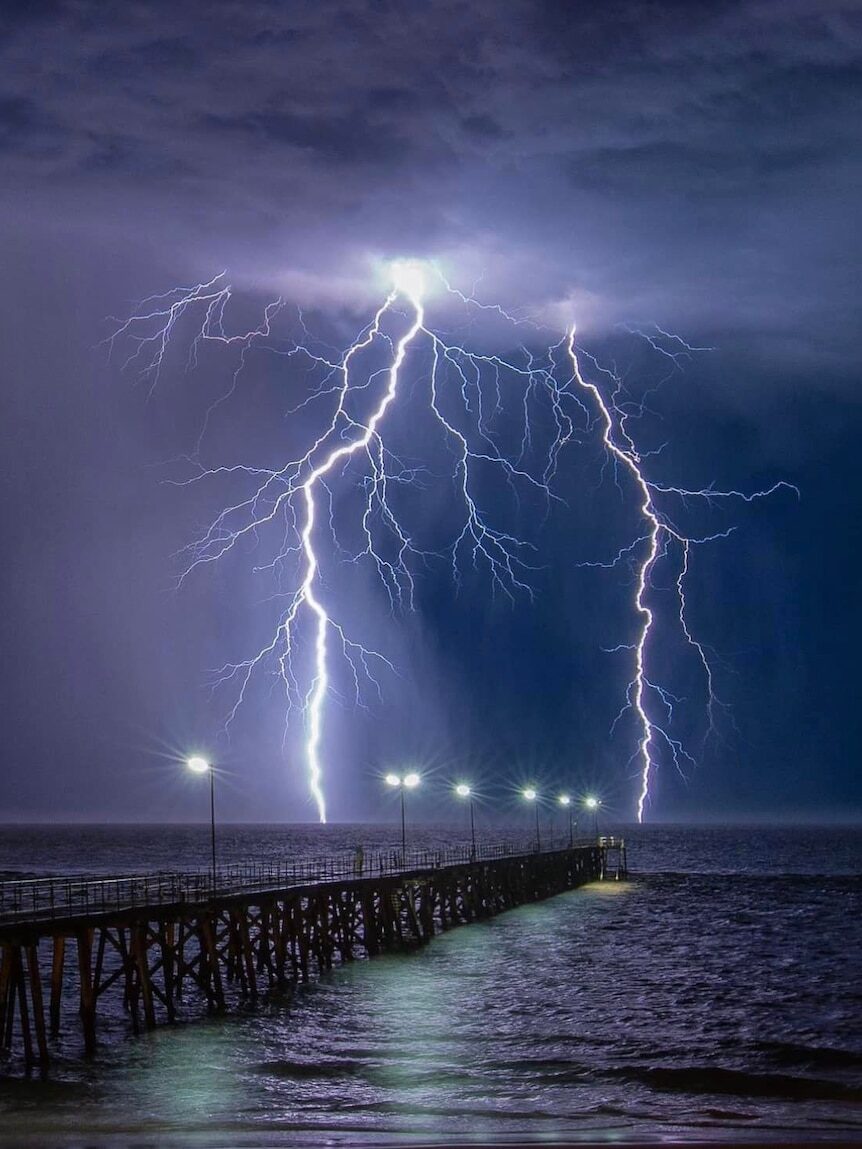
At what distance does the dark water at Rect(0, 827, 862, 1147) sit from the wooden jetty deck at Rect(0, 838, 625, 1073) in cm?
107

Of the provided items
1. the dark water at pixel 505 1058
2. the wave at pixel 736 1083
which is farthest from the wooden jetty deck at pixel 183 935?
the wave at pixel 736 1083

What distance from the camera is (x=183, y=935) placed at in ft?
104

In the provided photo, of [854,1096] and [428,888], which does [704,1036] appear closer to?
[854,1096]

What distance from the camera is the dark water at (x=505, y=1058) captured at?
1922 cm

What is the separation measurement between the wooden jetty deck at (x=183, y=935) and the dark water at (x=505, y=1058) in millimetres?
1074

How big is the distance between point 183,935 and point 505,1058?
9.65m

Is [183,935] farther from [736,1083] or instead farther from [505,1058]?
[736,1083]

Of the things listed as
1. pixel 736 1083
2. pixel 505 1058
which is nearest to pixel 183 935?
pixel 505 1058

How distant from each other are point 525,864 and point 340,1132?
148 ft

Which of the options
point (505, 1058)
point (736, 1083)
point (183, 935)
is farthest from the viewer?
point (183, 935)

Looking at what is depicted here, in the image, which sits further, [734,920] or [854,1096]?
[734,920]

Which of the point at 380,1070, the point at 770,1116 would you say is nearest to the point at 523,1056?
the point at 380,1070

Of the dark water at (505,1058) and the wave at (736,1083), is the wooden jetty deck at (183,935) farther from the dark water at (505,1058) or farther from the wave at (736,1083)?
the wave at (736,1083)

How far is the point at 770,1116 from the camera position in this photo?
20.1 m
